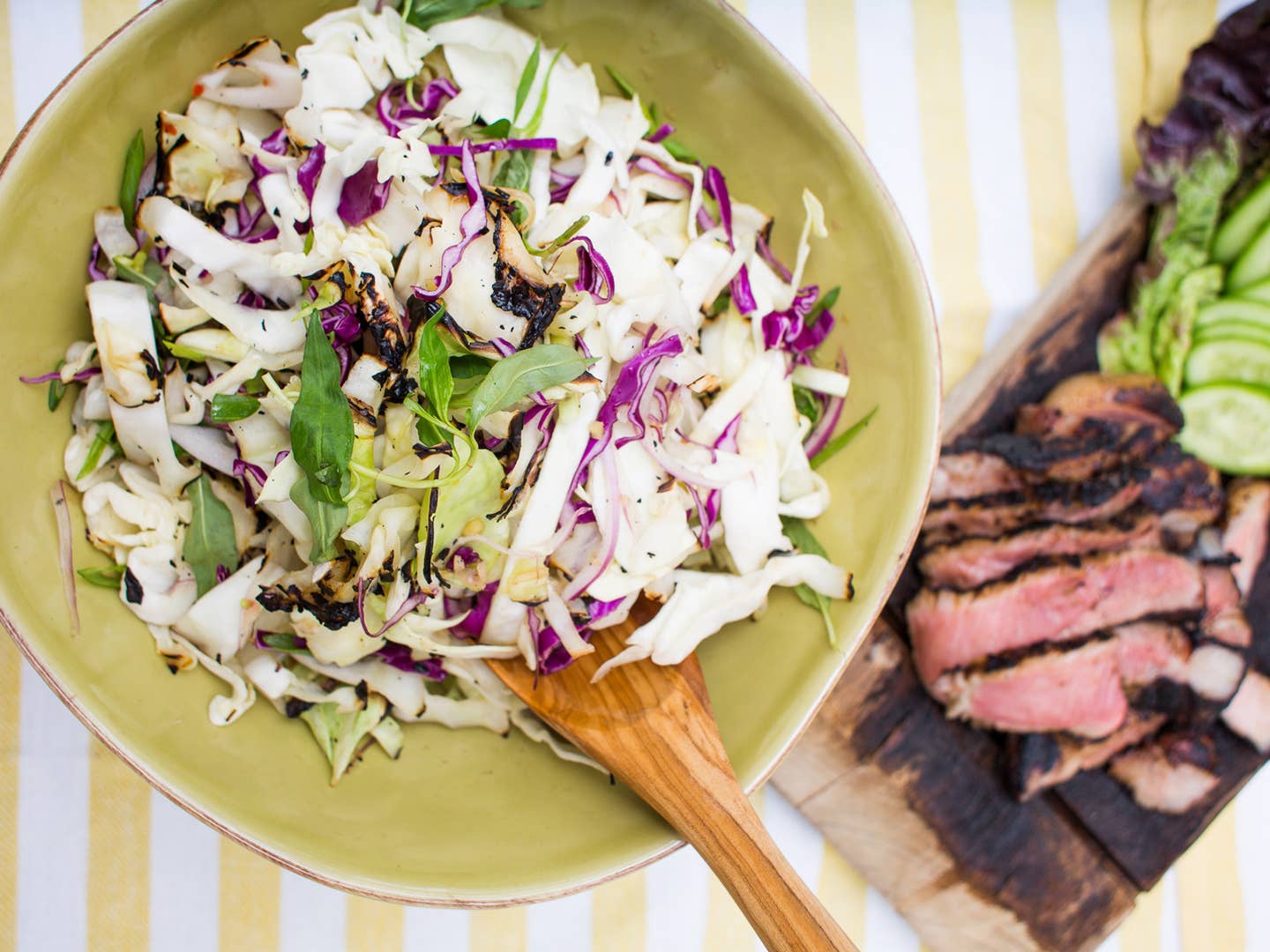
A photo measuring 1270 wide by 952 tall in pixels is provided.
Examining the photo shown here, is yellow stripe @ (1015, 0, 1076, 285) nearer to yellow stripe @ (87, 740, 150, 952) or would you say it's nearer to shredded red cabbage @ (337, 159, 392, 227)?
shredded red cabbage @ (337, 159, 392, 227)

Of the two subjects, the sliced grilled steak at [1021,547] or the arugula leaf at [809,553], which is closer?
the arugula leaf at [809,553]

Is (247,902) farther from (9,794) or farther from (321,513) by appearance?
(321,513)

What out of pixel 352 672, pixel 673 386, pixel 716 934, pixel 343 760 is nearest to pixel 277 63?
pixel 673 386

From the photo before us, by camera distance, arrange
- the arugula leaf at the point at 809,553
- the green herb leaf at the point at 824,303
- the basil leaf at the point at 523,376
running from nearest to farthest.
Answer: the basil leaf at the point at 523,376, the arugula leaf at the point at 809,553, the green herb leaf at the point at 824,303

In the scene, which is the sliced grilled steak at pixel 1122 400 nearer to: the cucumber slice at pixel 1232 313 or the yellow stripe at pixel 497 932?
the cucumber slice at pixel 1232 313

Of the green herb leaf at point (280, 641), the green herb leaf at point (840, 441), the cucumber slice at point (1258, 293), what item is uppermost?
the cucumber slice at point (1258, 293)

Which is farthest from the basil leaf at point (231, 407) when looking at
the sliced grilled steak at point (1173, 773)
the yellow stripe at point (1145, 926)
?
the yellow stripe at point (1145, 926)
